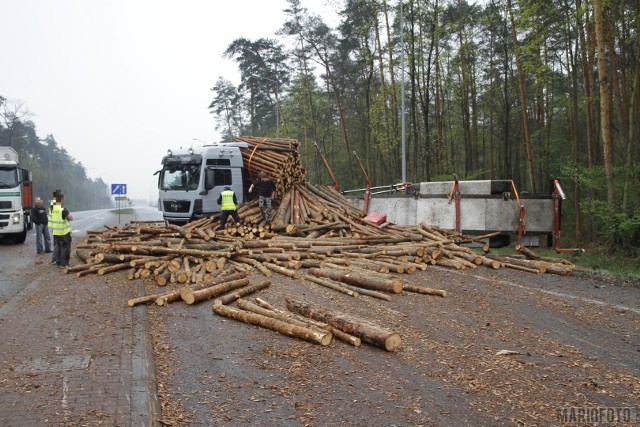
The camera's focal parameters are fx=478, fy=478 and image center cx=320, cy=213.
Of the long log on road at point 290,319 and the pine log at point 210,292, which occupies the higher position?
the pine log at point 210,292

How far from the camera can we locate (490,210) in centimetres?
1419

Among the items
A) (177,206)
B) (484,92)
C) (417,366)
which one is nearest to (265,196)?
(177,206)

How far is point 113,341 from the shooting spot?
6137mm

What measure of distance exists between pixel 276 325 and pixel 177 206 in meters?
11.4

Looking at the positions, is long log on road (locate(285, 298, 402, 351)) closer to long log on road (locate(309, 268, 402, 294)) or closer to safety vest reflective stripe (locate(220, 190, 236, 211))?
long log on road (locate(309, 268, 402, 294))

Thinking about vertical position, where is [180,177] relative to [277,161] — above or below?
below

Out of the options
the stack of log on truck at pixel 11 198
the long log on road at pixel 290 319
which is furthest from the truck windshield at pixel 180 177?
the long log on road at pixel 290 319

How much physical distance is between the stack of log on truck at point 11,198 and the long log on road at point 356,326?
1558cm

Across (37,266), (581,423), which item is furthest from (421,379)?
(37,266)

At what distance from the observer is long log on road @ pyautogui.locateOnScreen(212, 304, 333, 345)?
5965 millimetres

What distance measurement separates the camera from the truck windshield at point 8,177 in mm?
18156

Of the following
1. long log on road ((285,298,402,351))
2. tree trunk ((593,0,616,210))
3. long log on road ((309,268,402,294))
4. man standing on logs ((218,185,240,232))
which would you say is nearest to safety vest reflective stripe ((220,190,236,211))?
man standing on logs ((218,185,240,232))

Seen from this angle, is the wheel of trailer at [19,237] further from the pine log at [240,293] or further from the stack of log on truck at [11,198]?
the pine log at [240,293]

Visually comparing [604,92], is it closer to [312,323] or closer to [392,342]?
[392,342]
